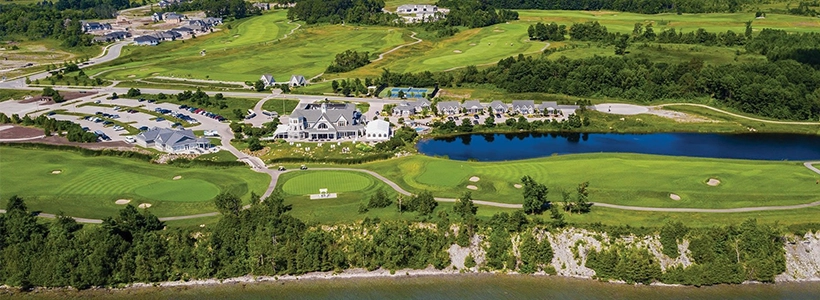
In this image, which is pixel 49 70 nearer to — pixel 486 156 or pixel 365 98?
pixel 365 98

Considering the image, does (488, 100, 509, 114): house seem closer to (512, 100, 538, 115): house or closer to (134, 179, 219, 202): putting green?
(512, 100, 538, 115): house

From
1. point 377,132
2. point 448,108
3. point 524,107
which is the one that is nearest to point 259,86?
point 448,108

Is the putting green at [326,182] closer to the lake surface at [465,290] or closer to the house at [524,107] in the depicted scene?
the lake surface at [465,290]

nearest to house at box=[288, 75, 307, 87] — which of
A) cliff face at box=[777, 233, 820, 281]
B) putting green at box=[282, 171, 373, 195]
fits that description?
putting green at box=[282, 171, 373, 195]

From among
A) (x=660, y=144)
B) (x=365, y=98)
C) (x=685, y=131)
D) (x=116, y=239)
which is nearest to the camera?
(x=116, y=239)

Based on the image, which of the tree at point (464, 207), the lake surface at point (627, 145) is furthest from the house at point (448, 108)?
the tree at point (464, 207)

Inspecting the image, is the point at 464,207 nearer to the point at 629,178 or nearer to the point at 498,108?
the point at 629,178

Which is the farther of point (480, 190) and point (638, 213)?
point (480, 190)

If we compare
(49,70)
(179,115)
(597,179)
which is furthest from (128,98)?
(597,179)
